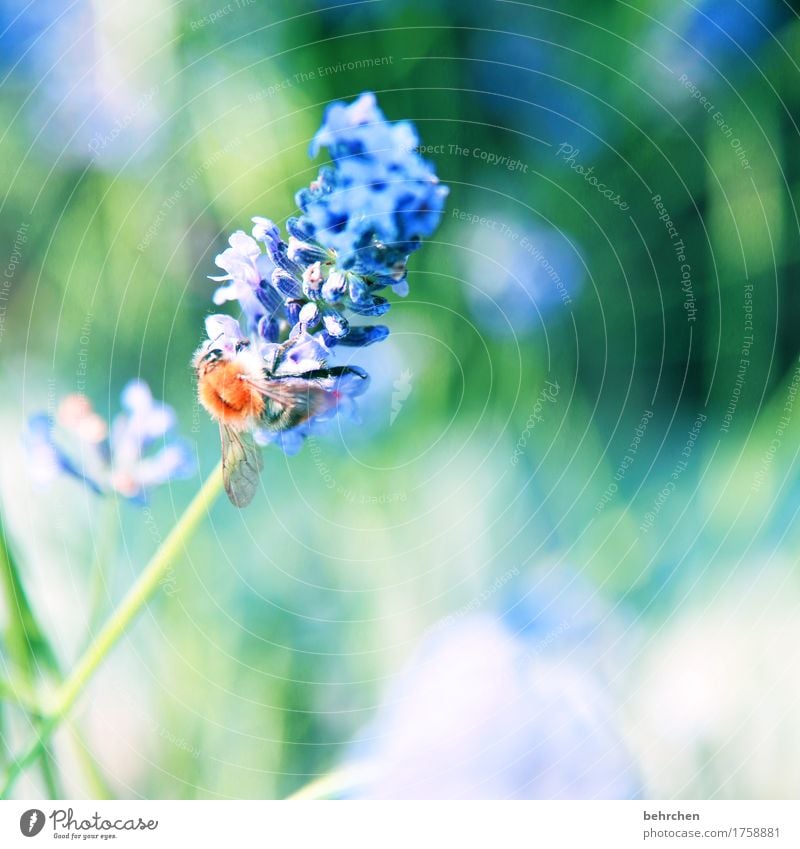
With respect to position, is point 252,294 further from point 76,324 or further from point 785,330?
point 785,330

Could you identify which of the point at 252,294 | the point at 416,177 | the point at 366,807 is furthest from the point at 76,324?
the point at 366,807

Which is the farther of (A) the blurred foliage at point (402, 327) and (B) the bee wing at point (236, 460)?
(A) the blurred foliage at point (402, 327)

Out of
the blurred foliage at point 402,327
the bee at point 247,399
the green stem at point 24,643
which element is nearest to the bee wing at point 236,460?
the bee at point 247,399

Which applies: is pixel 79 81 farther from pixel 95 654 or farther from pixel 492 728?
pixel 492 728

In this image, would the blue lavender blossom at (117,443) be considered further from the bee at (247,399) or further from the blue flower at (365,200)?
the blue flower at (365,200)

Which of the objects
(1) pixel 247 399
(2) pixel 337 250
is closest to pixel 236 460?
(1) pixel 247 399

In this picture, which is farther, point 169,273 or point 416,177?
point 169,273

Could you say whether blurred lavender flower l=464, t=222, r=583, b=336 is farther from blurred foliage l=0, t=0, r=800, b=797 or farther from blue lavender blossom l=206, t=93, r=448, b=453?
blue lavender blossom l=206, t=93, r=448, b=453
